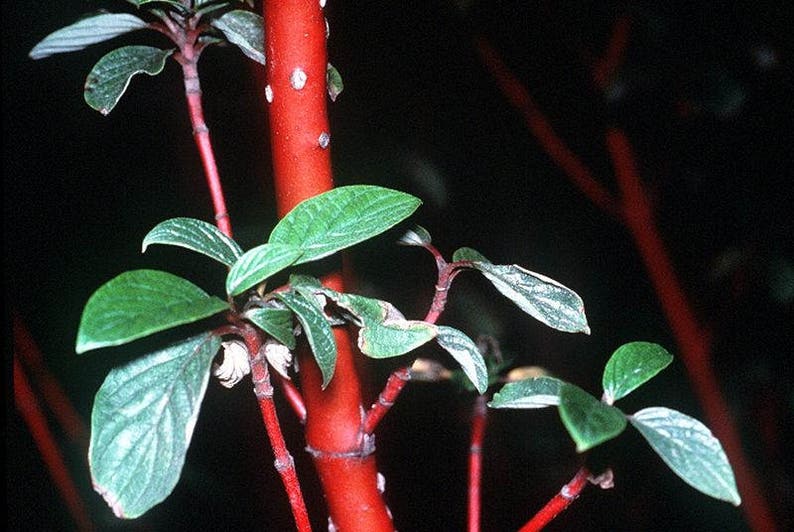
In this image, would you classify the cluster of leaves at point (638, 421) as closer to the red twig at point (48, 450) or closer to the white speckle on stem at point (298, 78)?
the white speckle on stem at point (298, 78)

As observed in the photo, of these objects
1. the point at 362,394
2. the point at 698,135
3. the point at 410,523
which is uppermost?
the point at 362,394

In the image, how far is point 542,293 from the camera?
0.29m

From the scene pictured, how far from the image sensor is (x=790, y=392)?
111 cm

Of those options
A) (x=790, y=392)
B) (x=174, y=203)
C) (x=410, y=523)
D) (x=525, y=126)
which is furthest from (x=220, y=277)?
(x=790, y=392)

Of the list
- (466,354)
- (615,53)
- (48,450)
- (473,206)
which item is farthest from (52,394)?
(615,53)

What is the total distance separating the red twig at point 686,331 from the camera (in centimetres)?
94

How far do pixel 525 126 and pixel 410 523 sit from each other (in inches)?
32.1

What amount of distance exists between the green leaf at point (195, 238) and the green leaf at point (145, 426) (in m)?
0.04

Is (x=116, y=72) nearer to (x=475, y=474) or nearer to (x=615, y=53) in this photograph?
(x=475, y=474)

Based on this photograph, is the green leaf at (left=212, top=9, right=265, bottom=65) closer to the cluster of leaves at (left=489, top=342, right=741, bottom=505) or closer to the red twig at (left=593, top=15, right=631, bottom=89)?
the cluster of leaves at (left=489, top=342, right=741, bottom=505)

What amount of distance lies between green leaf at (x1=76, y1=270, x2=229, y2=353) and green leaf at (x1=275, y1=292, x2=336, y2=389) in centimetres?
3

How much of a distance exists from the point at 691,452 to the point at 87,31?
1.12 feet

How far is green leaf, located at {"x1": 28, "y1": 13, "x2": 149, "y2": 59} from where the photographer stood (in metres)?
0.32

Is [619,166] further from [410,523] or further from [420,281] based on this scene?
[410,523]
